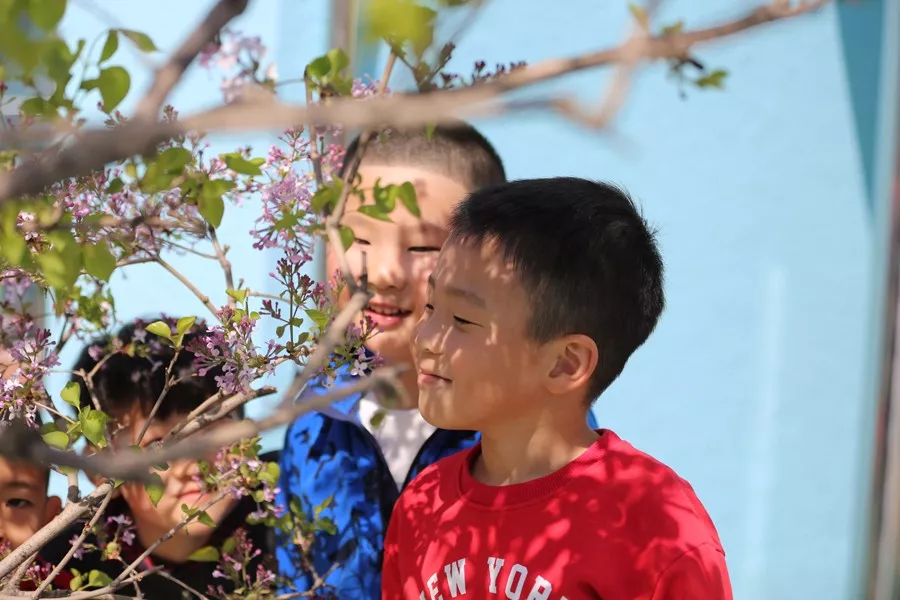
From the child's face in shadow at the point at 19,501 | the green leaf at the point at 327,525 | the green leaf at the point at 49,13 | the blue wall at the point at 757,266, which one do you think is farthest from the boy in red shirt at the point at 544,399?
the blue wall at the point at 757,266

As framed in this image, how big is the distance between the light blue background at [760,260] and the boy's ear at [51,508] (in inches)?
63.9

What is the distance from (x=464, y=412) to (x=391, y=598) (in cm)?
32

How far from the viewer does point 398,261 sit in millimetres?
1549

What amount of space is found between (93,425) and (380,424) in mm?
564

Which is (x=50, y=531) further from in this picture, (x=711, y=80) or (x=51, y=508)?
(x=711, y=80)

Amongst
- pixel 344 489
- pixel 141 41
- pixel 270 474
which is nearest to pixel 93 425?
pixel 270 474

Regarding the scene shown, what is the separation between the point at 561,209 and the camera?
1.33 metres

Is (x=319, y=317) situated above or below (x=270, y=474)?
above

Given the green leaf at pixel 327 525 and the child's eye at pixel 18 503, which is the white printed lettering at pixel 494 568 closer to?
the green leaf at pixel 327 525

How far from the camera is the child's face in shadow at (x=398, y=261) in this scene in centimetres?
155

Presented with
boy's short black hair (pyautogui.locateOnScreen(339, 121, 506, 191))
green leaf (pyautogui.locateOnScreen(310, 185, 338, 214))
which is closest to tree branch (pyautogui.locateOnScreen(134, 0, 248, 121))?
green leaf (pyautogui.locateOnScreen(310, 185, 338, 214))

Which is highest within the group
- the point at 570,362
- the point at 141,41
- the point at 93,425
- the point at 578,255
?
the point at 578,255

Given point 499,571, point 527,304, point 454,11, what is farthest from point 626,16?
point 454,11

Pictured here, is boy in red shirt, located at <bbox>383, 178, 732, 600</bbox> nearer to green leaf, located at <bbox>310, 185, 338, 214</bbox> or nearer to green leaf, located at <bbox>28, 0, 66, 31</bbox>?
green leaf, located at <bbox>310, 185, 338, 214</bbox>
